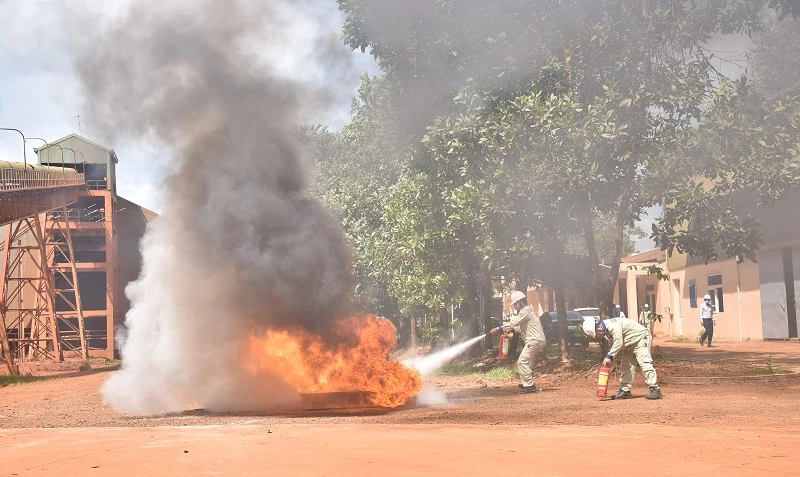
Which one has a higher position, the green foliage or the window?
the green foliage

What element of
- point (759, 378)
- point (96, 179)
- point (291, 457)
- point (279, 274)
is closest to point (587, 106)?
point (759, 378)

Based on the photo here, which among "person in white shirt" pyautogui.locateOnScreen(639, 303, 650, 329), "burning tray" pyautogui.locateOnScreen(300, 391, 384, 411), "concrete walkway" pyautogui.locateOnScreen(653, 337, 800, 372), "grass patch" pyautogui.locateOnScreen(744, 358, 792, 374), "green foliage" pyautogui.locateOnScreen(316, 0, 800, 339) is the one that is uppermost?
"green foliage" pyautogui.locateOnScreen(316, 0, 800, 339)

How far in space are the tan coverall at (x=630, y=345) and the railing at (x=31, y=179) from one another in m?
21.9

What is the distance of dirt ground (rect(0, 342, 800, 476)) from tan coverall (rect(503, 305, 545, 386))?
588mm

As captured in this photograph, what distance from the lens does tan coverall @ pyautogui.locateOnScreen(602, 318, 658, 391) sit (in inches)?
579

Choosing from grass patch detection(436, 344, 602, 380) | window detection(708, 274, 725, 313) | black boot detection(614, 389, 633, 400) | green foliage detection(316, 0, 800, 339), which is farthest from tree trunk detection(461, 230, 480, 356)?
window detection(708, 274, 725, 313)

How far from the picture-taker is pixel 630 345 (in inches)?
587

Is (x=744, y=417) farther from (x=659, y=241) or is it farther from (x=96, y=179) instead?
(x=96, y=179)

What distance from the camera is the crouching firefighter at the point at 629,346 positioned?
1471cm

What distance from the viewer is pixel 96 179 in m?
41.8

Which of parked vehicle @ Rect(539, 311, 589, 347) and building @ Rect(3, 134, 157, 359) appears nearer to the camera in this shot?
parked vehicle @ Rect(539, 311, 589, 347)

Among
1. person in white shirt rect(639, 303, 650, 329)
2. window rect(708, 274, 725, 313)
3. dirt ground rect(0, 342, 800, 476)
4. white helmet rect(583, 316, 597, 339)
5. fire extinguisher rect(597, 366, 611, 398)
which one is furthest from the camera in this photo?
window rect(708, 274, 725, 313)

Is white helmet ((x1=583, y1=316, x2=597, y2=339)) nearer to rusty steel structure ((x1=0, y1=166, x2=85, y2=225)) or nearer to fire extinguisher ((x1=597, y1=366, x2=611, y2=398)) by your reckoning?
fire extinguisher ((x1=597, y1=366, x2=611, y2=398))

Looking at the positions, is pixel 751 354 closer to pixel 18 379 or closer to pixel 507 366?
pixel 507 366
